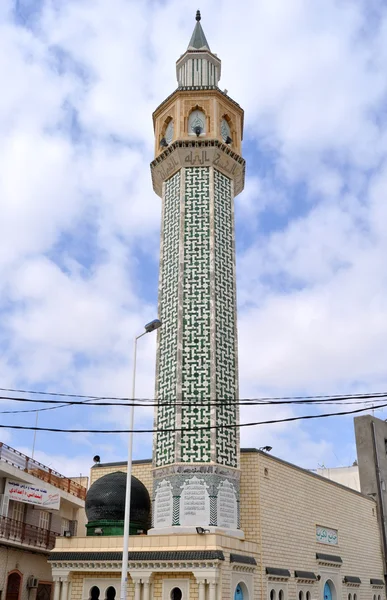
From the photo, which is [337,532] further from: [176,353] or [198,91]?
[198,91]

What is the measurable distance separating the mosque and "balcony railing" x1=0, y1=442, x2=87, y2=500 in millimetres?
2592

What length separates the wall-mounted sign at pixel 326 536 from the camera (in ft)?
81.1

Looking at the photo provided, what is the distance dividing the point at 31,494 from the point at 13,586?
317 centimetres

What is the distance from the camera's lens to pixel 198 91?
85.1ft

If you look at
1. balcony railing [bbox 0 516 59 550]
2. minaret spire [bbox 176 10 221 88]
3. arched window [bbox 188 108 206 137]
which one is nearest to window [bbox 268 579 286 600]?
balcony railing [bbox 0 516 59 550]

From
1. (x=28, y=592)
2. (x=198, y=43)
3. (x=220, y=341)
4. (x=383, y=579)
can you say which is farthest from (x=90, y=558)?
(x=198, y=43)

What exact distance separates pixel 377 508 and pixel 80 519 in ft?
48.0

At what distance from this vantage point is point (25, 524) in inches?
928

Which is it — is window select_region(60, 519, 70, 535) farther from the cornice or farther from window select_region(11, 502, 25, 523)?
the cornice

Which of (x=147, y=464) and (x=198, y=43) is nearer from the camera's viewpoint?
(x=147, y=464)

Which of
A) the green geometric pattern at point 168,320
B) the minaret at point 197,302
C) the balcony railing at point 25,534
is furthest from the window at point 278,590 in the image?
the balcony railing at point 25,534

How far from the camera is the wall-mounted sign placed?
81.1ft

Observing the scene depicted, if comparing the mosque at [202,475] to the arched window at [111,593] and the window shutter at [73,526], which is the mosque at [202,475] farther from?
the window shutter at [73,526]

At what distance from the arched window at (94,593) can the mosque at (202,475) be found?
68 mm
